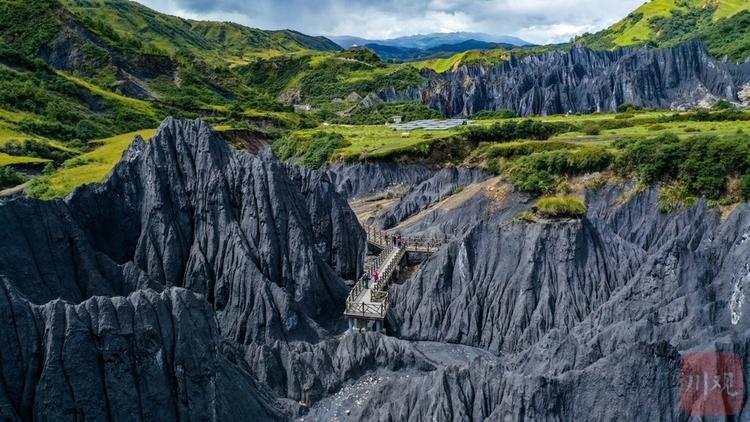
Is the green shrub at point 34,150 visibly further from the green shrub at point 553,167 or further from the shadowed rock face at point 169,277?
the green shrub at point 553,167

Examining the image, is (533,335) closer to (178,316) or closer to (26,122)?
(178,316)

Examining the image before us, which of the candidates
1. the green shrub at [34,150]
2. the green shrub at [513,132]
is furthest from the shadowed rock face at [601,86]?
the green shrub at [34,150]

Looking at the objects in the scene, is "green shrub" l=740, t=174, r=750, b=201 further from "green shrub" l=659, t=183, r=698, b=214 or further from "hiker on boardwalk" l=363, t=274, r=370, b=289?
"hiker on boardwalk" l=363, t=274, r=370, b=289

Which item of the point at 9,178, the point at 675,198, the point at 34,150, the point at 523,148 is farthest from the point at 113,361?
the point at 34,150

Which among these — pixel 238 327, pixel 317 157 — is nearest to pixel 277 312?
pixel 238 327
